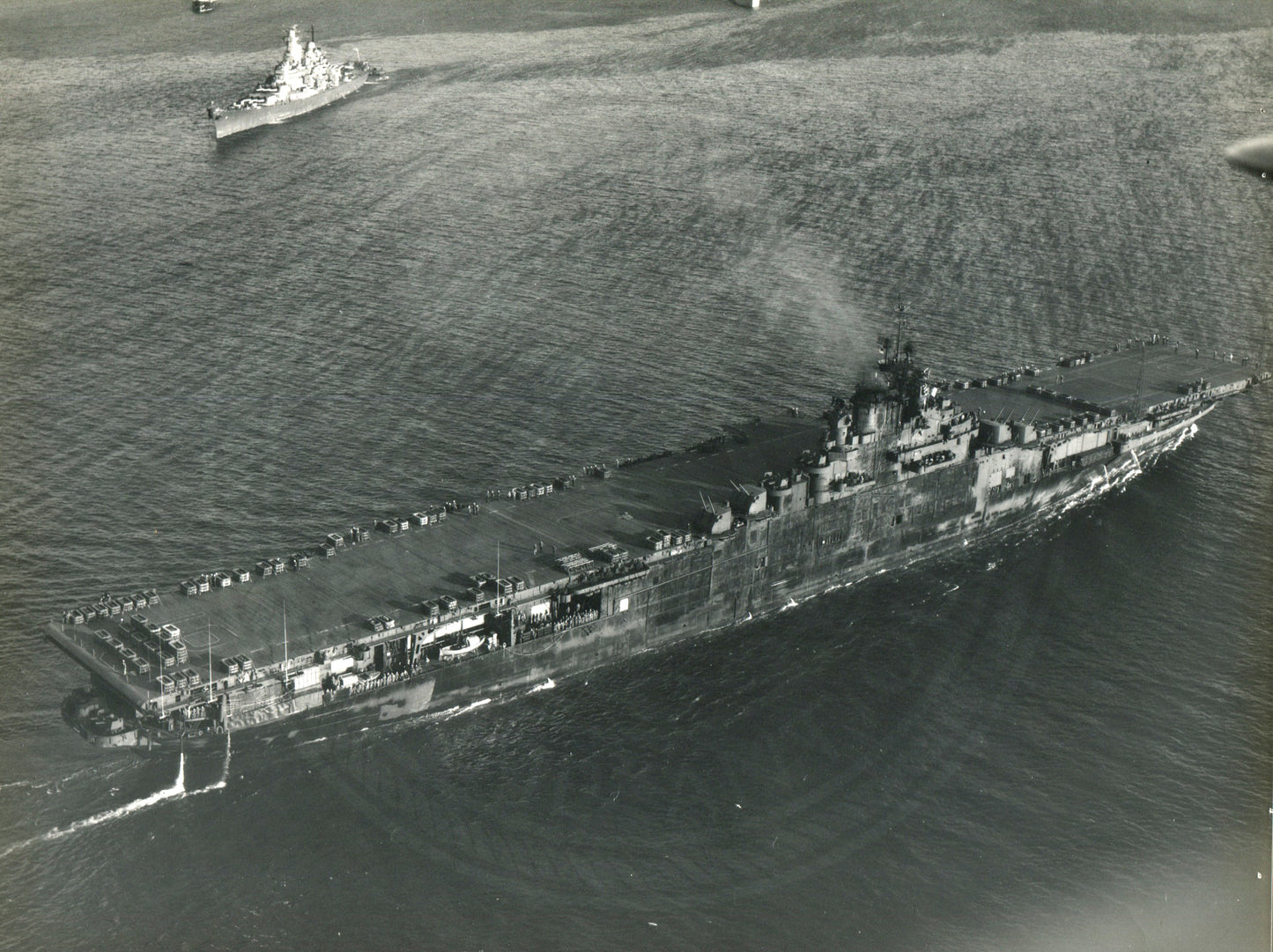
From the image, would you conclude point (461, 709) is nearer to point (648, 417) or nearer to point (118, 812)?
point (118, 812)

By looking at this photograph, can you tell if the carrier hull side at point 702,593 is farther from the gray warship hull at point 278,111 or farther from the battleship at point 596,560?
the gray warship hull at point 278,111

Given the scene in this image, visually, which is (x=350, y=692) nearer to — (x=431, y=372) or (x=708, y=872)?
(x=708, y=872)

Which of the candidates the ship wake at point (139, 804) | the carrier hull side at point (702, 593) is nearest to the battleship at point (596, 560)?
the carrier hull side at point (702, 593)

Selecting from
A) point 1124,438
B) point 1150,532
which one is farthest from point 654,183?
point 1150,532

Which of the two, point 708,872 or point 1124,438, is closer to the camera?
point 708,872

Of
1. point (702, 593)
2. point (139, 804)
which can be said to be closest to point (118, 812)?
point (139, 804)

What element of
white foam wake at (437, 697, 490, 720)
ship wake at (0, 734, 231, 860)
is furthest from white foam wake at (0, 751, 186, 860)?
white foam wake at (437, 697, 490, 720)

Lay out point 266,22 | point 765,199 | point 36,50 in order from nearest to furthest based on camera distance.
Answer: point 765,199 → point 36,50 → point 266,22
